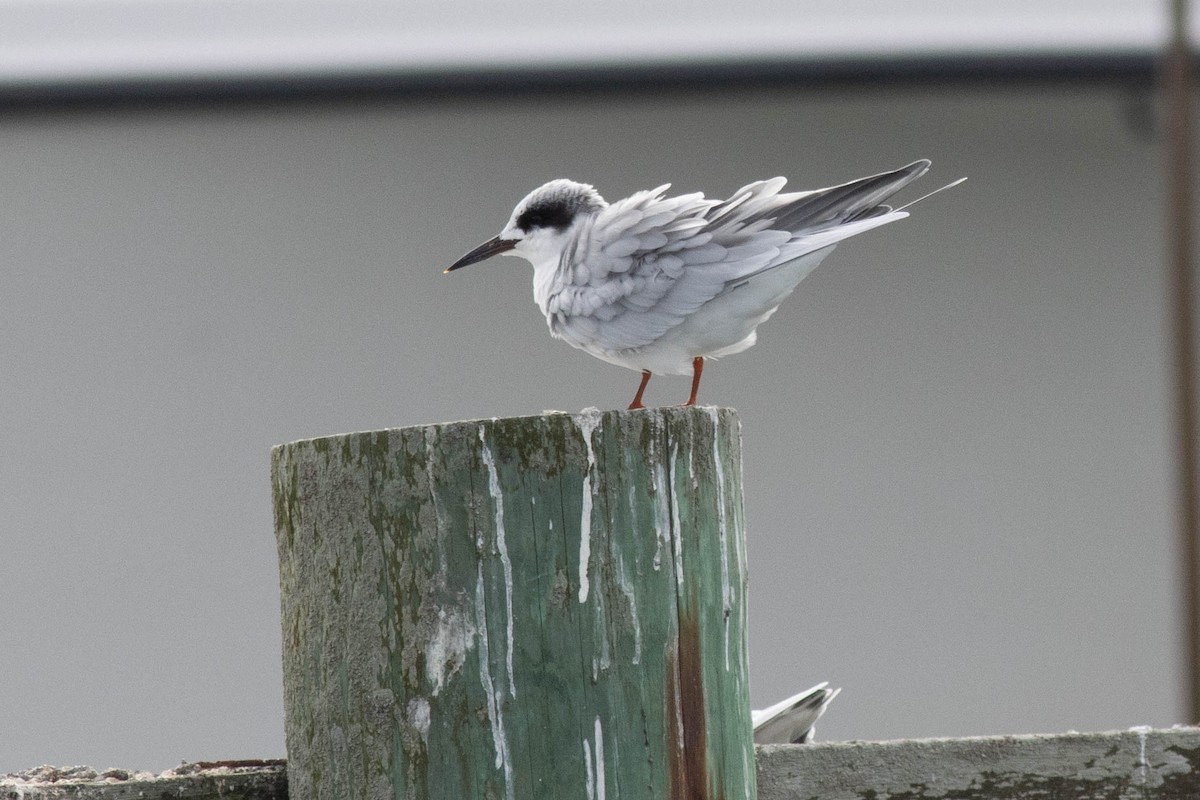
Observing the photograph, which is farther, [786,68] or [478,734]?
[786,68]

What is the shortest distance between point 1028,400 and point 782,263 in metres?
4.53

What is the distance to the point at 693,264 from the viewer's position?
287 centimetres

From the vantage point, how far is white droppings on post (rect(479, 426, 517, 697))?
5.69 feet

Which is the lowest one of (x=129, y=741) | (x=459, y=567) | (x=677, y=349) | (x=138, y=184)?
(x=129, y=741)

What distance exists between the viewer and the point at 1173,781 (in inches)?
77.2

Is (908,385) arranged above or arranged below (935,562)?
above

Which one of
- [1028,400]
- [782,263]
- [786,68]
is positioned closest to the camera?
[782,263]

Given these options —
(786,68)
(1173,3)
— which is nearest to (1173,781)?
(1173,3)

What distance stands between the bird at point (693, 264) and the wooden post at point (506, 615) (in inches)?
41.1

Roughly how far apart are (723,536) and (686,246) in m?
1.12

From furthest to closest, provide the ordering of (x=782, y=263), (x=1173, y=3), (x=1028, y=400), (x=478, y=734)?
(x=1028, y=400)
(x=1173, y=3)
(x=782, y=263)
(x=478, y=734)

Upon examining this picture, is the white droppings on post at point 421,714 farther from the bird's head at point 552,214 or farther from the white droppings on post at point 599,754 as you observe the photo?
the bird's head at point 552,214

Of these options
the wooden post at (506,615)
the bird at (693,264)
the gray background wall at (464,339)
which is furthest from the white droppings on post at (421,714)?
the gray background wall at (464,339)

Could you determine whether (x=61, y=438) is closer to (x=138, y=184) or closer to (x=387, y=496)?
(x=138, y=184)
